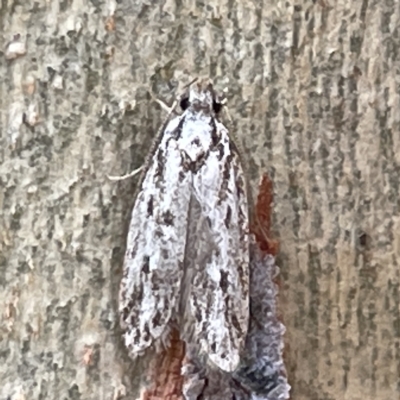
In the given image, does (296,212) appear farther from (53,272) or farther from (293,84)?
(53,272)

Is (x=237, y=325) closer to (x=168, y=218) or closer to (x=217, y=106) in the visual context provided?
(x=168, y=218)

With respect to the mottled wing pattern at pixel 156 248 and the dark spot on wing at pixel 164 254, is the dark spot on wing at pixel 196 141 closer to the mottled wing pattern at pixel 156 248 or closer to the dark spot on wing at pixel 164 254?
the mottled wing pattern at pixel 156 248

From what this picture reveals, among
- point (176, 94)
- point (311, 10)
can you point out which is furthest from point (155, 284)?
point (311, 10)

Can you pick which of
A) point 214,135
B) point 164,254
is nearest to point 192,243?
point 164,254

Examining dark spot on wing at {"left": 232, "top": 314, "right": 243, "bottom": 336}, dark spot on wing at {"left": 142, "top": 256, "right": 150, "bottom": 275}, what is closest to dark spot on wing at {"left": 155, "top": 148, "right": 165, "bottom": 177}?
dark spot on wing at {"left": 142, "top": 256, "right": 150, "bottom": 275}

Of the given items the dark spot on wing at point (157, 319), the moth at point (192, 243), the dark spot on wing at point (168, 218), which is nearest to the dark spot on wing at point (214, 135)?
the moth at point (192, 243)

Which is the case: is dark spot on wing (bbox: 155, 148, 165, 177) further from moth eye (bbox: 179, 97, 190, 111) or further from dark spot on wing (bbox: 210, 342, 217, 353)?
dark spot on wing (bbox: 210, 342, 217, 353)
